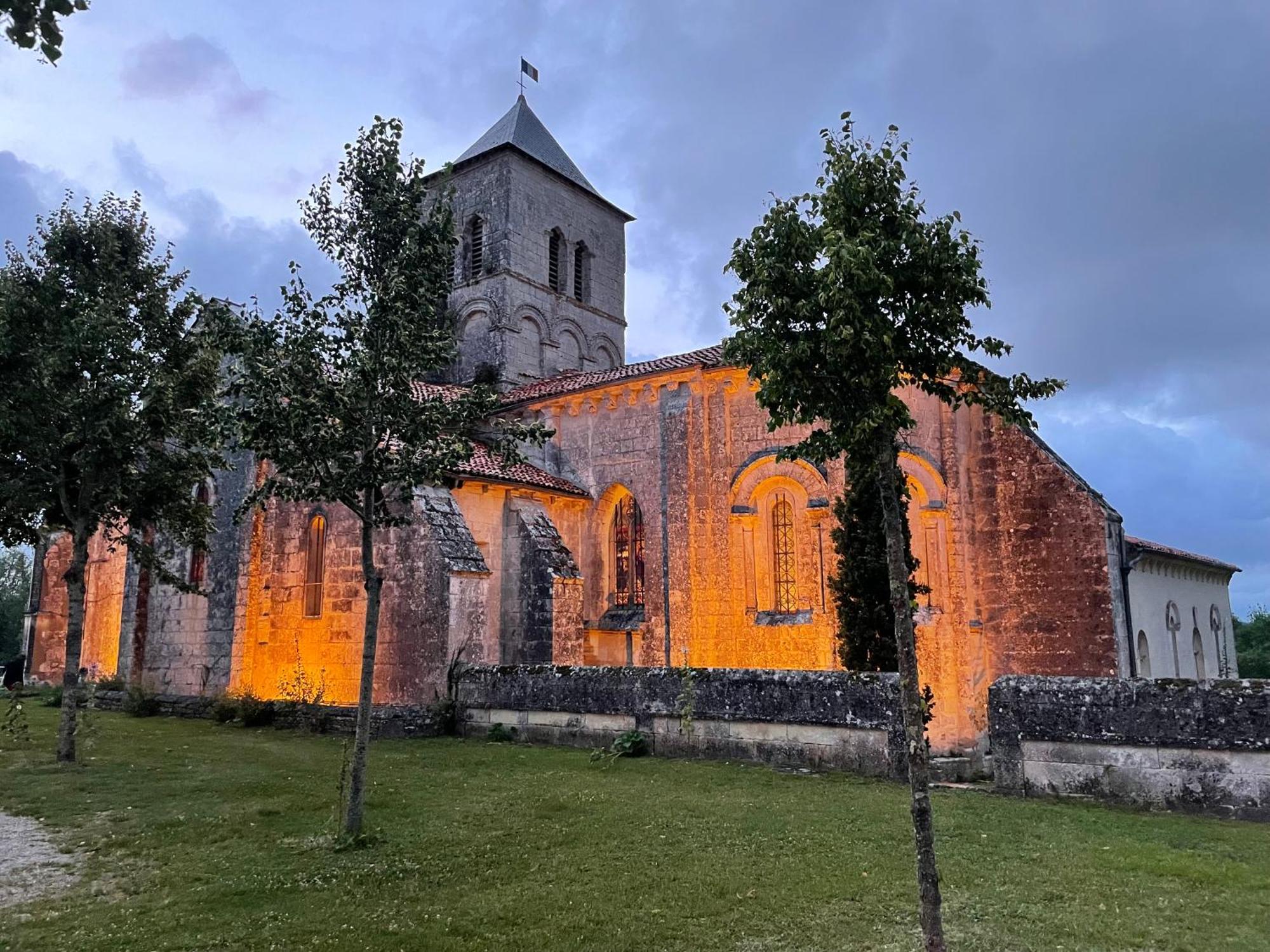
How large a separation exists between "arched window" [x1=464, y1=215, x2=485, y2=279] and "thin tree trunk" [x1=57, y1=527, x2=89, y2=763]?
1806cm

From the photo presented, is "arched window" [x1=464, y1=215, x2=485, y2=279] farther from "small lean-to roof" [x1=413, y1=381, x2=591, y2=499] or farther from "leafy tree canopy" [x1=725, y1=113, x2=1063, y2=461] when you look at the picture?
"leafy tree canopy" [x1=725, y1=113, x2=1063, y2=461]

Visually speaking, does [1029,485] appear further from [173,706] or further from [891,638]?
[173,706]

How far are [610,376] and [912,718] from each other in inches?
650

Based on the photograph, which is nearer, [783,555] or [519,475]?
[783,555]

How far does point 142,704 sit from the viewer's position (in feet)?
64.0

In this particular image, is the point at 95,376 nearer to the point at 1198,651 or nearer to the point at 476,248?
the point at 476,248

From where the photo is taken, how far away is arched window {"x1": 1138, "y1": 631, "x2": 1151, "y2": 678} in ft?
64.4

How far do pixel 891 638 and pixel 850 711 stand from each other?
328 cm

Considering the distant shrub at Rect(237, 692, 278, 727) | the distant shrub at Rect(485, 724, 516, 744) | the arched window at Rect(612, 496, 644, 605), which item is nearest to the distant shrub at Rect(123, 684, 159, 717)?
the distant shrub at Rect(237, 692, 278, 727)

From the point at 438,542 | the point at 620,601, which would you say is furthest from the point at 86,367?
the point at 620,601

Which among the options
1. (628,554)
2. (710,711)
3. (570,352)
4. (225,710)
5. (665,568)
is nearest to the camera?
(710,711)

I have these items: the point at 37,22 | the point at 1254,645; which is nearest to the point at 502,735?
the point at 37,22

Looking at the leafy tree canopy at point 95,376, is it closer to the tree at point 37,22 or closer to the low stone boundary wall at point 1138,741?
the tree at point 37,22

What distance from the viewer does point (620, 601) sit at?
20406mm
